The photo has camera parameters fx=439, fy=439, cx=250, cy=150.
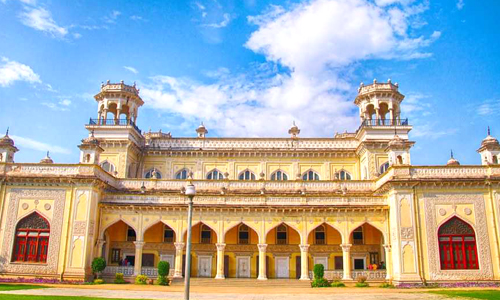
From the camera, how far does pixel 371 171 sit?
3691 cm

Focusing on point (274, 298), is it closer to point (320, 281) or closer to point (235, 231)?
point (320, 281)

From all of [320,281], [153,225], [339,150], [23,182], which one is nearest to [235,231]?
[153,225]

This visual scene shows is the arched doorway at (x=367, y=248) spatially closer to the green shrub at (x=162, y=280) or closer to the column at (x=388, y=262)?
the column at (x=388, y=262)

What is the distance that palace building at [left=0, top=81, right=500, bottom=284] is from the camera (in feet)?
95.9

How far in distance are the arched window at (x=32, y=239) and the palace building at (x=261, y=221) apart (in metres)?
0.07

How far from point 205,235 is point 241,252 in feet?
10.3

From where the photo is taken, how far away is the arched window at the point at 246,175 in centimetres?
3984

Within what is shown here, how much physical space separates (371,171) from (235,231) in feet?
40.9

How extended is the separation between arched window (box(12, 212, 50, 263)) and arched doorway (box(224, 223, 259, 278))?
1293 cm

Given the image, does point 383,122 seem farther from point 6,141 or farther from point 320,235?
point 6,141

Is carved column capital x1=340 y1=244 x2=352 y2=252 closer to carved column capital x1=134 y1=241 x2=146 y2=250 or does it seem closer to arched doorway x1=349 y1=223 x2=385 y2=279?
arched doorway x1=349 y1=223 x2=385 y2=279

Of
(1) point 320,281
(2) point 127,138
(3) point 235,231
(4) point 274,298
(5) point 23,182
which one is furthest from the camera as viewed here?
(2) point 127,138

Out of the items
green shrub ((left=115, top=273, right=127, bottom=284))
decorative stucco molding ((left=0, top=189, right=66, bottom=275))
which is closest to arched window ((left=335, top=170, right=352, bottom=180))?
green shrub ((left=115, top=273, right=127, bottom=284))

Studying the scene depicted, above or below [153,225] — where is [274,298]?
below
